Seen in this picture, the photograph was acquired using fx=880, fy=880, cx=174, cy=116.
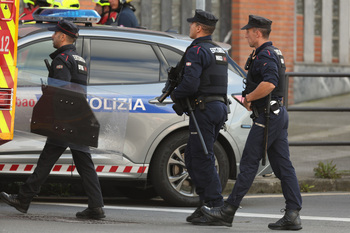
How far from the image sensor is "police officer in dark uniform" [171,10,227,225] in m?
7.57

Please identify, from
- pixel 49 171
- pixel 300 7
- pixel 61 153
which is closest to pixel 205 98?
pixel 61 153

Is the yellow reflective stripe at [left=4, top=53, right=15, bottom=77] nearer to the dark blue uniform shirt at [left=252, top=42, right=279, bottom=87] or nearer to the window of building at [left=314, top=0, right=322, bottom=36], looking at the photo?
the dark blue uniform shirt at [left=252, top=42, right=279, bottom=87]

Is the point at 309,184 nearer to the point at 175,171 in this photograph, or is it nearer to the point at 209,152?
the point at 175,171

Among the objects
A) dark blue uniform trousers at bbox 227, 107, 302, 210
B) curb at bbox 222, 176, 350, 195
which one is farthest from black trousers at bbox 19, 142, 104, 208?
curb at bbox 222, 176, 350, 195

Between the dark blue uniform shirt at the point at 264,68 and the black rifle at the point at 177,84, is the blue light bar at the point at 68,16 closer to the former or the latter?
the black rifle at the point at 177,84

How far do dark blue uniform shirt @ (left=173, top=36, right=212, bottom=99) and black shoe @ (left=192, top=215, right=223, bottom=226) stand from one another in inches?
42.2

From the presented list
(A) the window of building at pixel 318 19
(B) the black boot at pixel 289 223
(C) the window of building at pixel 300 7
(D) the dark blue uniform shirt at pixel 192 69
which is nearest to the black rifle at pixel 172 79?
(D) the dark blue uniform shirt at pixel 192 69

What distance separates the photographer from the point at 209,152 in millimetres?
7680

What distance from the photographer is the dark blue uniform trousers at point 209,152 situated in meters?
7.64

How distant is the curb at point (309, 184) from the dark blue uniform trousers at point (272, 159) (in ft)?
8.40

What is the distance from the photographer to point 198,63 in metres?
7.53

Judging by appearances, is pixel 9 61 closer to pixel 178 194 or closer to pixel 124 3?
pixel 178 194

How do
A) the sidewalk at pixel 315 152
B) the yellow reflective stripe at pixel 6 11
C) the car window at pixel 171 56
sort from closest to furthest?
the yellow reflective stripe at pixel 6 11
the car window at pixel 171 56
the sidewalk at pixel 315 152

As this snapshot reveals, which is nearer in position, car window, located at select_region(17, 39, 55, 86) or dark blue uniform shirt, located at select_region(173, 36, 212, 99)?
dark blue uniform shirt, located at select_region(173, 36, 212, 99)
